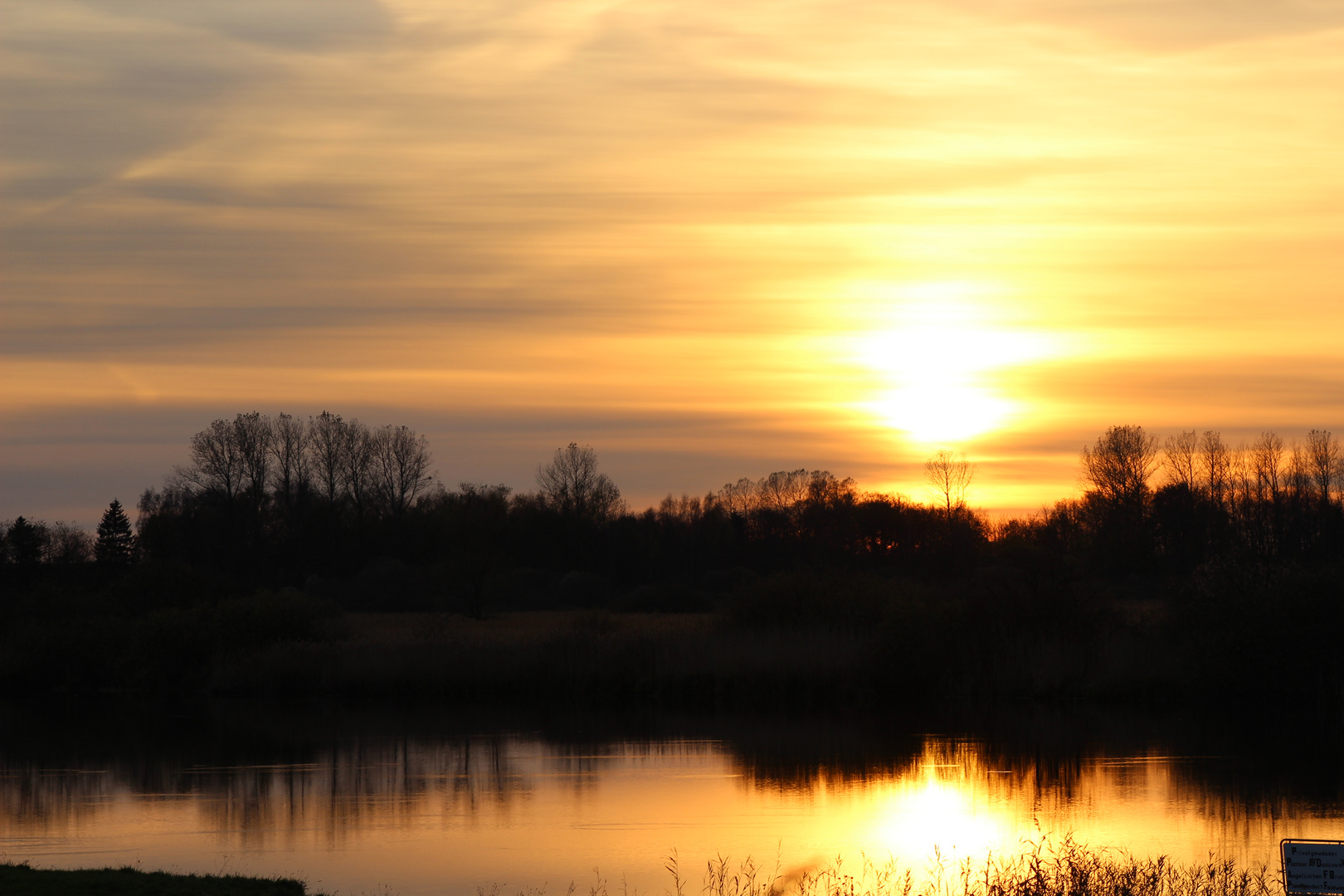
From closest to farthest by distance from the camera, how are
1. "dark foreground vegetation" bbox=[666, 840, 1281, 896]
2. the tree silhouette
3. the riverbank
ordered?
"dark foreground vegetation" bbox=[666, 840, 1281, 896] < the riverbank < the tree silhouette

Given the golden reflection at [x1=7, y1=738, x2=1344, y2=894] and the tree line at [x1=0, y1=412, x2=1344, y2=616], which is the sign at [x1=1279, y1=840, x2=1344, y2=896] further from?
the tree line at [x1=0, y1=412, x2=1344, y2=616]

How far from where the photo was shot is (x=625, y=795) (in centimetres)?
2427

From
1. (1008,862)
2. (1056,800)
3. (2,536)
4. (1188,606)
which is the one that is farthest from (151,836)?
(2,536)

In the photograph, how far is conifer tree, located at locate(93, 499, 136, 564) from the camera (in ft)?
275

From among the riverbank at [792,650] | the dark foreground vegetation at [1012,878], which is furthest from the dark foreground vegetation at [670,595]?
the dark foreground vegetation at [1012,878]

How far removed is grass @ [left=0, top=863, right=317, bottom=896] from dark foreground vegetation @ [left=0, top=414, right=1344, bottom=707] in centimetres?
2836

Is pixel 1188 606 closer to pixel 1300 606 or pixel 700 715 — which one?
pixel 1300 606

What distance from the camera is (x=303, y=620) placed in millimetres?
49594

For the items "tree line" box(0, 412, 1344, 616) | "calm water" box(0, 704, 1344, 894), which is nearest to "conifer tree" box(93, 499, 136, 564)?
"tree line" box(0, 412, 1344, 616)

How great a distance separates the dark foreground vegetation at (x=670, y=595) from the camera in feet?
135

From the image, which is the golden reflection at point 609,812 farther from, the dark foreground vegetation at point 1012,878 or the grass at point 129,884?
the grass at point 129,884

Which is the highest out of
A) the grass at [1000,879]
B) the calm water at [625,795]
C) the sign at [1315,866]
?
the sign at [1315,866]

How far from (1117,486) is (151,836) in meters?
70.5

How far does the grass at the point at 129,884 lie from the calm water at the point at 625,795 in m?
1.40
